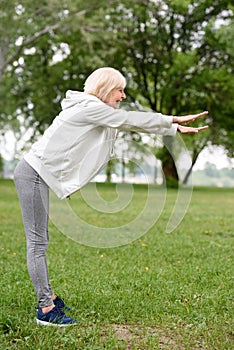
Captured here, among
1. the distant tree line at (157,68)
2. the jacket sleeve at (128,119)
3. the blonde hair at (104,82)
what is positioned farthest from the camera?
the distant tree line at (157,68)

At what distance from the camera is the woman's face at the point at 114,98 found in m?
3.96

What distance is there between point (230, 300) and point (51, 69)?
1123 inches

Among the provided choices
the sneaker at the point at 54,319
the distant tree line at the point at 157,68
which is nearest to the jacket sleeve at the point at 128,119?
the sneaker at the point at 54,319

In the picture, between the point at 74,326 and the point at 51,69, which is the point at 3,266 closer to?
the point at 74,326

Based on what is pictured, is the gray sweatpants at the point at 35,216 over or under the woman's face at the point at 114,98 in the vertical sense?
under

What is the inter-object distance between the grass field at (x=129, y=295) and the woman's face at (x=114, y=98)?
5.24 feet

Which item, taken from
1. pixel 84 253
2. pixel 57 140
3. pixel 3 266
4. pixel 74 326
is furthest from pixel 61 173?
pixel 84 253

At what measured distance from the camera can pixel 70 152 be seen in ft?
12.7

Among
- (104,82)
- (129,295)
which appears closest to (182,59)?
(129,295)

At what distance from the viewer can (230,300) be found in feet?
16.3

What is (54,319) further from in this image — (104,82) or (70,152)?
(104,82)

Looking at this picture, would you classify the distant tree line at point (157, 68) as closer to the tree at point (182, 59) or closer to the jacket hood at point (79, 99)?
the tree at point (182, 59)

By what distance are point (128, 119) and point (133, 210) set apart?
10.8m

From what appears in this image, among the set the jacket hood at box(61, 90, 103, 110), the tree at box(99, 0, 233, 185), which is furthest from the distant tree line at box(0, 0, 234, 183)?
the jacket hood at box(61, 90, 103, 110)
